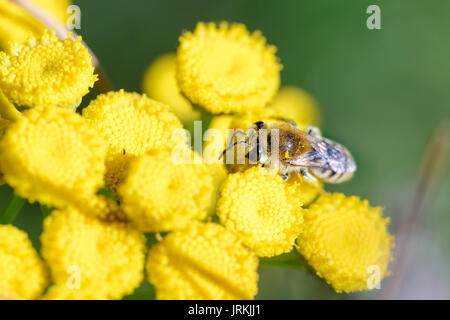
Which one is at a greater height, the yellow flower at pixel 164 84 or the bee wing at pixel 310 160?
the yellow flower at pixel 164 84

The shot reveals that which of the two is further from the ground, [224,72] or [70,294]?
[224,72]

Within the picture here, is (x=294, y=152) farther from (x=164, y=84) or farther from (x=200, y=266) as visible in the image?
(x=164, y=84)

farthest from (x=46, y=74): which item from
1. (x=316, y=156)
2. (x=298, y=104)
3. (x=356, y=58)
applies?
(x=356, y=58)

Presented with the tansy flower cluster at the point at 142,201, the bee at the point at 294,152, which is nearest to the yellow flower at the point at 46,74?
the tansy flower cluster at the point at 142,201

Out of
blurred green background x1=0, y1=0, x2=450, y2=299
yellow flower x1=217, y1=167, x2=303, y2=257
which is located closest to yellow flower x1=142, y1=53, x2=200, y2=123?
blurred green background x1=0, y1=0, x2=450, y2=299

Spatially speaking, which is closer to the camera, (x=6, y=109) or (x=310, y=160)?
(x=6, y=109)

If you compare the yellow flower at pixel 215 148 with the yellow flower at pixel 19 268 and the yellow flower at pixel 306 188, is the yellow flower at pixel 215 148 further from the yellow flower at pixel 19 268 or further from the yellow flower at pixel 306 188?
the yellow flower at pixel 19 268
